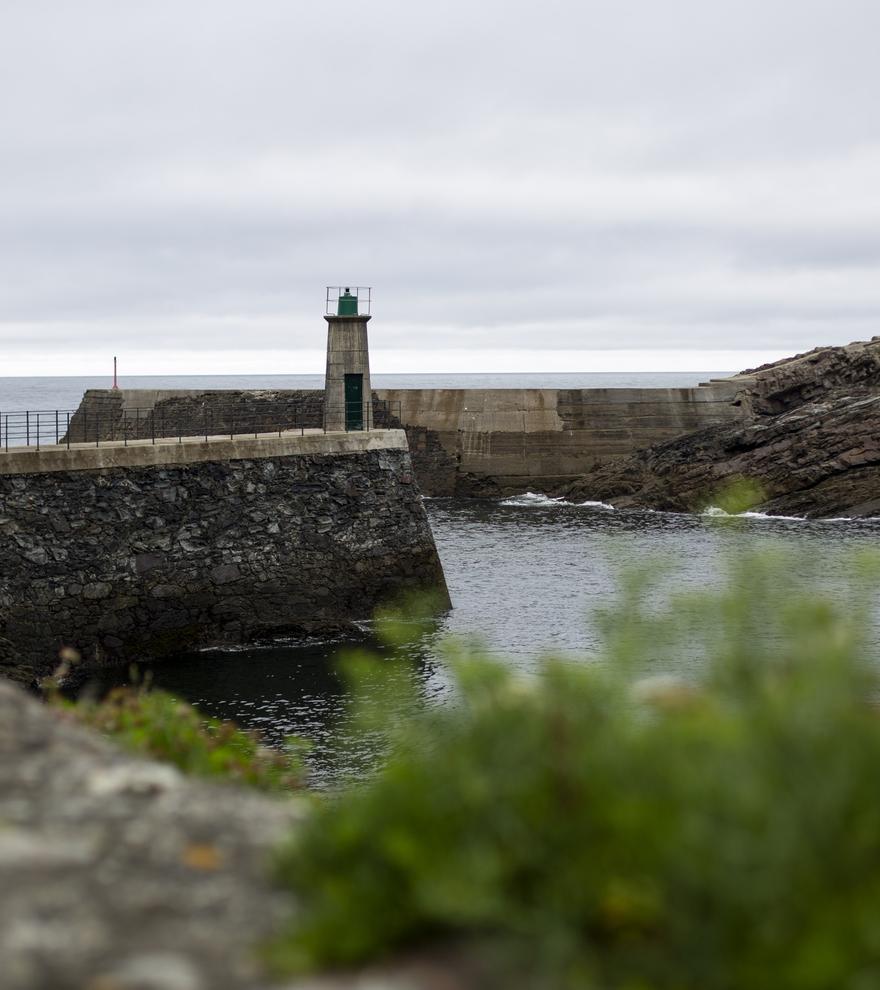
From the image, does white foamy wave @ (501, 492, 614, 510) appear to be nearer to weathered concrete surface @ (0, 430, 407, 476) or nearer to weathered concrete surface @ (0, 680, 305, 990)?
weathered concrete surface @ (0, 430, 407, 476)

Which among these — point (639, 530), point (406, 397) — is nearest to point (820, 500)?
point (639, 530)

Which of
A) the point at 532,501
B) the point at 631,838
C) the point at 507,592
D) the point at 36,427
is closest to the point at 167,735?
the point at 631,838

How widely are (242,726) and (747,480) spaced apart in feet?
92.6

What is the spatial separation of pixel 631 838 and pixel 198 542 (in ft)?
67.7

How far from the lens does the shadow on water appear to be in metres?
19.6

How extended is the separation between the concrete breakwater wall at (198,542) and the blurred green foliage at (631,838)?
1791 centimetres

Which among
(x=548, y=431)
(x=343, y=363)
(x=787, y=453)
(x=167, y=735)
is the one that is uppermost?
(x=343, y=363)

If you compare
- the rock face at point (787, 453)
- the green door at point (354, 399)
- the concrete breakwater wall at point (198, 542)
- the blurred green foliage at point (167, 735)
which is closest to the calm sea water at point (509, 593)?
the concrete breakwater wall at point (198, 542)

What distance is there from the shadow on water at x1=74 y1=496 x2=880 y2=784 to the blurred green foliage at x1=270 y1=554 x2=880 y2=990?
320cm

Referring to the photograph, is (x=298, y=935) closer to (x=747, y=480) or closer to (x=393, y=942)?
(x=393, y=942)

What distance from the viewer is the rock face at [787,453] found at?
136 feet

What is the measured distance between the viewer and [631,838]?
11.7ft

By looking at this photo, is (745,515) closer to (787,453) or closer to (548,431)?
(787,453)

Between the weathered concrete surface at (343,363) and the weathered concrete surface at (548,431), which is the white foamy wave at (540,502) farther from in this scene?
the weathered concrete surface at (343,363)
